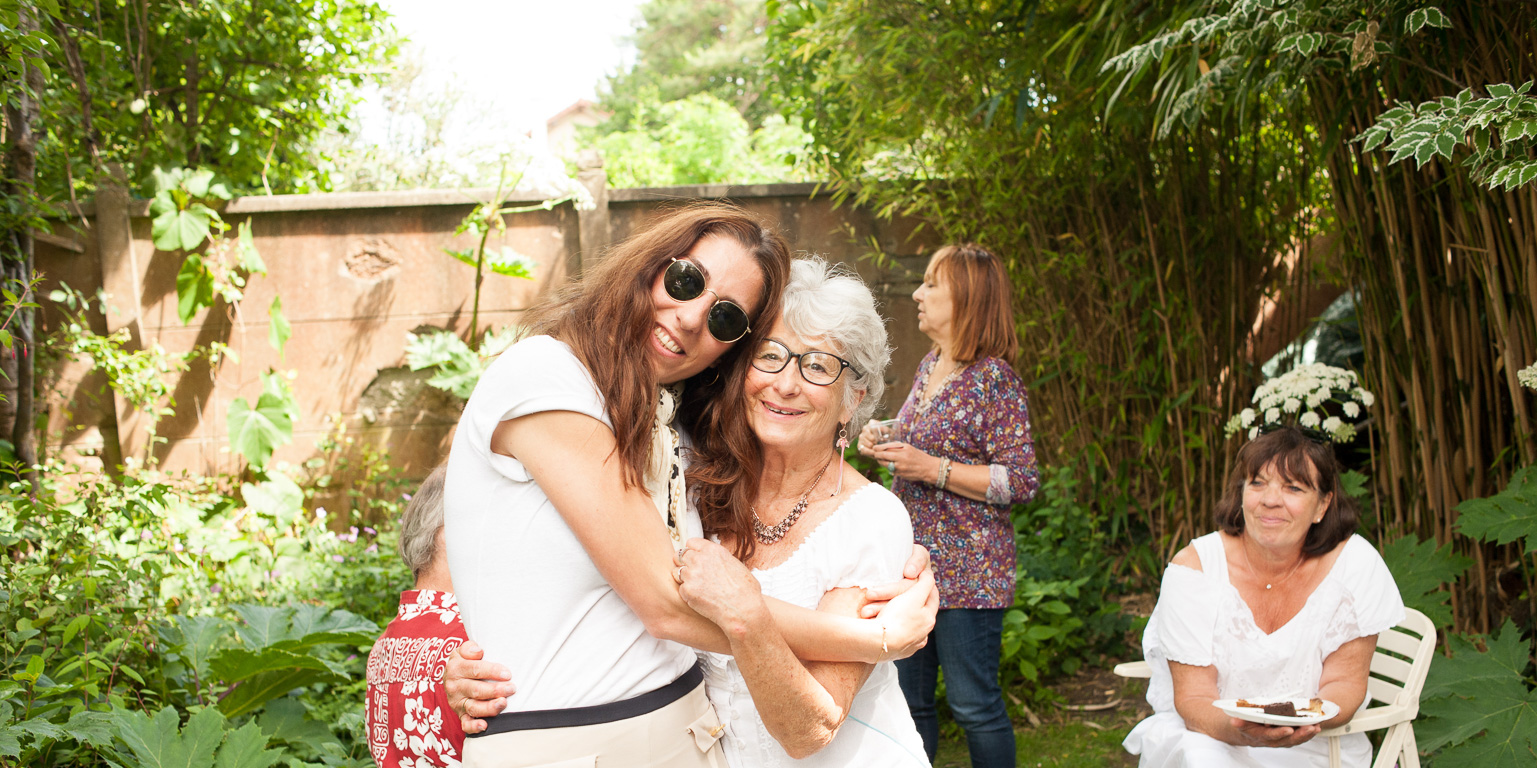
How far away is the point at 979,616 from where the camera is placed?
97.0 inches

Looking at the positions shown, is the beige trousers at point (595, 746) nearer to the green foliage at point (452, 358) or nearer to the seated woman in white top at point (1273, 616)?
the seated woman in white top at point (1273, 616)

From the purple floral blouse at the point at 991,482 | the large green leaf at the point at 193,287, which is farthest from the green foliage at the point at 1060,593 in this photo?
the large green leaf at the point at 193,287

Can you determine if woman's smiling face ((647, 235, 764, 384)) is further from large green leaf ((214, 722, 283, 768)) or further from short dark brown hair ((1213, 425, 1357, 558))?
short dark brown hair ((1213, 425, 1357, 558))

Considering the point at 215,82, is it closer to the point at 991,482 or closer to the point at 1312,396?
the point at 991,482

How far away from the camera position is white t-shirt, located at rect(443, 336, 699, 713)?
4.06ft

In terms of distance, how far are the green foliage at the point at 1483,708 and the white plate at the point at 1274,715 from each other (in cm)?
22

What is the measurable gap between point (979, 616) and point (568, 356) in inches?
61.9

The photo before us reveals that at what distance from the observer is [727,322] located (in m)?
1.42

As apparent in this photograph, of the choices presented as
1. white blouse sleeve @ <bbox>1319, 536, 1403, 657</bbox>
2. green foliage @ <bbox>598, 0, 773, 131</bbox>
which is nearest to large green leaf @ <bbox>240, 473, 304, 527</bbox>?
white blouse sleeve @ <bbox>1319, 536, 1403, 657</bbox>

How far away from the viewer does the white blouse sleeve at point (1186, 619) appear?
2.18 metres

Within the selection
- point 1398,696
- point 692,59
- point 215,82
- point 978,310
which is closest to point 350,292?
point 215,82

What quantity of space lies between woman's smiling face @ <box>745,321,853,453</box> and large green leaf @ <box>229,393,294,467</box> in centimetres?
377

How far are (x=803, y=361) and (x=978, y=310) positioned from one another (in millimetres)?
1158

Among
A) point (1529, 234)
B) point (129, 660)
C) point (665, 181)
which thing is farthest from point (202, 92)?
point (665, 181)
